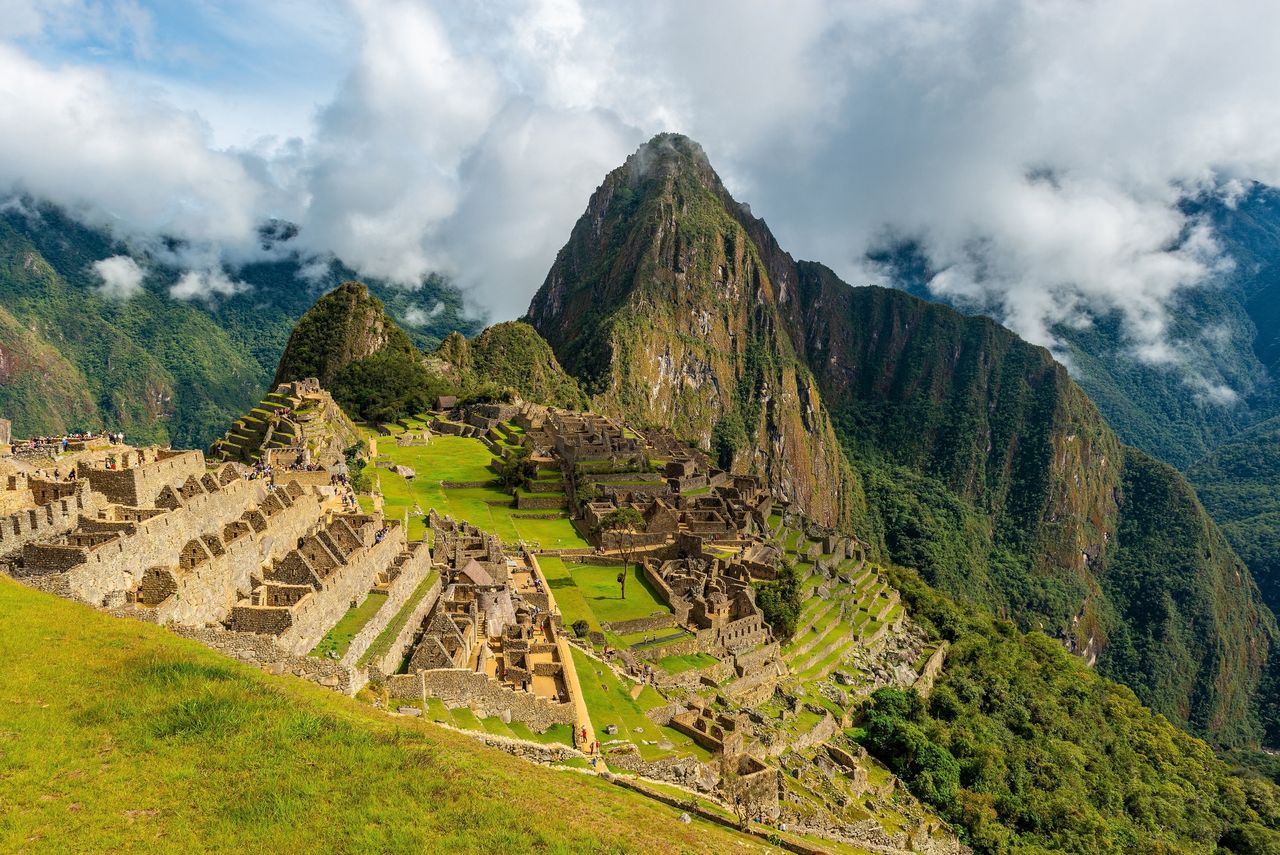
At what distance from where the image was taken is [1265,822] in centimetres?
5628

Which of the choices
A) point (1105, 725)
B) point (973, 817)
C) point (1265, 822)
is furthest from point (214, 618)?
point (1265, 822)

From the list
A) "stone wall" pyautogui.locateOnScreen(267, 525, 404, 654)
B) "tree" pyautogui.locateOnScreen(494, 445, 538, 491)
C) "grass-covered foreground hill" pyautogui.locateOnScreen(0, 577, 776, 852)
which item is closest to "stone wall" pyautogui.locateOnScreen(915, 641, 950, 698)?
"tree" pyautogui.locateOnScreen(494, 445, 538, 491)

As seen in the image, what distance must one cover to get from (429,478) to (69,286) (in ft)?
392

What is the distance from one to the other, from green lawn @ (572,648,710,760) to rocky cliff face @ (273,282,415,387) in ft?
264

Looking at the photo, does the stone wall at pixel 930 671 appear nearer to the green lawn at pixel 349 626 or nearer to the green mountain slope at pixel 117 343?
the green lawn at pixel 349 626

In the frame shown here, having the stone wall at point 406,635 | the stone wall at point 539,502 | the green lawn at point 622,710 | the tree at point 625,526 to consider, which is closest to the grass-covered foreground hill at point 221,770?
the stone wall at point 406,635

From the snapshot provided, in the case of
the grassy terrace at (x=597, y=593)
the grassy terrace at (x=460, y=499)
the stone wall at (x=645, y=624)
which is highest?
the grassy terrace at (x=460, y=499)

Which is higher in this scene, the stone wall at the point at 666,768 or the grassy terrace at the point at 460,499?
the grassy terrace at the point at 460,499

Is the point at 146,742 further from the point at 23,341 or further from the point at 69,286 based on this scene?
the point at 69,286

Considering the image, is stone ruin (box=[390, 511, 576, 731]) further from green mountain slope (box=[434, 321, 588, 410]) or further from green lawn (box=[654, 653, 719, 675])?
green mountain slope (box=[434, 321, 588, 410])

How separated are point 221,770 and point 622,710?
17.4 metres

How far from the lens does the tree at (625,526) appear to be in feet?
155

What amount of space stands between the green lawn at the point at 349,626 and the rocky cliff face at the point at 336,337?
8053cm

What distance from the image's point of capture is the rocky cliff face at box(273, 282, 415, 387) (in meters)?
104
